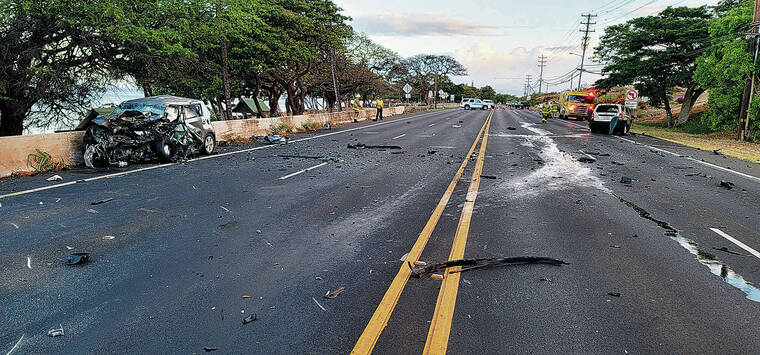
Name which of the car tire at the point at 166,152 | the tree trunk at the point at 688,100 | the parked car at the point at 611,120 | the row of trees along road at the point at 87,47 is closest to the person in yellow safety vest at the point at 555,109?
the tree trunk at the point at 688,100

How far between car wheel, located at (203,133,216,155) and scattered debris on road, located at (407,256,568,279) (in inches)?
454

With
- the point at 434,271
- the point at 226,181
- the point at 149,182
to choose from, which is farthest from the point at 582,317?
the point at 149,182

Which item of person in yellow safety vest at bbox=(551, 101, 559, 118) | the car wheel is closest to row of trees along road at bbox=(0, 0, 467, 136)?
the car wheel

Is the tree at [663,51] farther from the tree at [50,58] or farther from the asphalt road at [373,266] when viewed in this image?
the tree at [50,58]

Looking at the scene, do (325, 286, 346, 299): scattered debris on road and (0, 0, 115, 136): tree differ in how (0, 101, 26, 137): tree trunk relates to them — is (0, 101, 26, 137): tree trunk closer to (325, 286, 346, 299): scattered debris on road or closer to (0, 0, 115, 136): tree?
(0, 0, 115, 136): tree

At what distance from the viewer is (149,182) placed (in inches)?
372

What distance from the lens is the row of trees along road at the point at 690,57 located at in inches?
851

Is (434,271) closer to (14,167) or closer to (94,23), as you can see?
(14,167)

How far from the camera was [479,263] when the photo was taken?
15.8 feet

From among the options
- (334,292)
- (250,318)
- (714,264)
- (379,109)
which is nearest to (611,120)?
(379,109)

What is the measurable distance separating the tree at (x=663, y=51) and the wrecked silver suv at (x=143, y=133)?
3137cm

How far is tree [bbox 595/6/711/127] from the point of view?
96.9 ft

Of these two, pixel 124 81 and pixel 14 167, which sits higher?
pixel 124 81

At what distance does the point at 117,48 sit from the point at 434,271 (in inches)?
777
